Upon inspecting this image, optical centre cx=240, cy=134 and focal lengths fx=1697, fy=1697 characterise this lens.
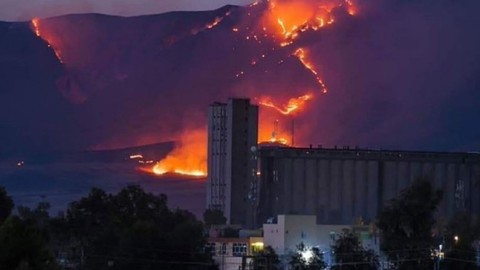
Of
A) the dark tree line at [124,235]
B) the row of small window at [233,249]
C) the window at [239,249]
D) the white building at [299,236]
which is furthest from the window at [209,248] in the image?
the white building at [299,236]

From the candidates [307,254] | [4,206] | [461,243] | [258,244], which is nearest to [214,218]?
[258,244]

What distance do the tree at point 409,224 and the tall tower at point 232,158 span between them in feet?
135

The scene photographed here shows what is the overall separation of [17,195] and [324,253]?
71777 millimetres

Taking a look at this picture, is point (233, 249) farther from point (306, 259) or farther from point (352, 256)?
point (352, 256)

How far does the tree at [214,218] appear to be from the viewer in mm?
127113

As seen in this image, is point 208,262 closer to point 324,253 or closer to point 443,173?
point 324,253

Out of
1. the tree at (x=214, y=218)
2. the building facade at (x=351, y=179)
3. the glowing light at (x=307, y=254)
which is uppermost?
the building facade at (x=351, y=179)

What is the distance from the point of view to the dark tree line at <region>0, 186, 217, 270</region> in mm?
88125

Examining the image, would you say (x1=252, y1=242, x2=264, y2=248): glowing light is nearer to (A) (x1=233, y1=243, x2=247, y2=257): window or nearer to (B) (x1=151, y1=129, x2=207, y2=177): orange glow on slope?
(A) (x1=233, y1=243, x2=247, y2=257): window

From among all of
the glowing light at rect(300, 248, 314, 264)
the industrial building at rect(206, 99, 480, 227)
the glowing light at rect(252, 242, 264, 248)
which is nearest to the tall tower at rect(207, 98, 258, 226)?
the industrial building at rect(206, 99, 480, 227)

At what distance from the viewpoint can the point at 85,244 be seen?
96.2m

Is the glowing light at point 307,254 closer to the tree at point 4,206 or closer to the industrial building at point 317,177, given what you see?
the tree at point 4,206

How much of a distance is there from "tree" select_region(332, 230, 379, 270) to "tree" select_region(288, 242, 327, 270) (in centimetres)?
92

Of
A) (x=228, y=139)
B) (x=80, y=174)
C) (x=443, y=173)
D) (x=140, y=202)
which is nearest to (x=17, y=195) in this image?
(x=80, y=174)
